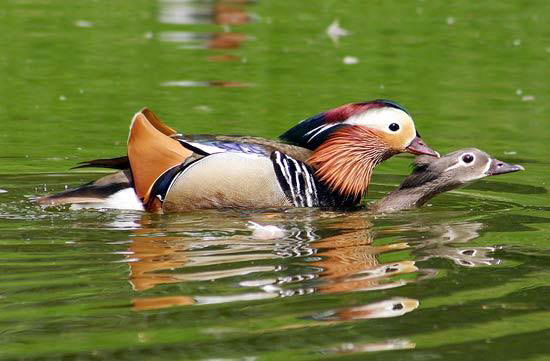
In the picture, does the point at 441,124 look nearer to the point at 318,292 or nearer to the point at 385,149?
the point at 385,149

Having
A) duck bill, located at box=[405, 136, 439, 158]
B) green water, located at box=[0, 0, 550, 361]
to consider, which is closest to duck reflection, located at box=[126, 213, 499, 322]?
green water, located at box=[0, 0, 550, 361]

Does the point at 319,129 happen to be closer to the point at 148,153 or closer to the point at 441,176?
the point at 441,176

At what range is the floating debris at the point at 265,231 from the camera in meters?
7.72

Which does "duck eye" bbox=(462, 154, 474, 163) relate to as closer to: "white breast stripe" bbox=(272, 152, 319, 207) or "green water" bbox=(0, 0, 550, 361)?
"green water" bbox=(0, 0, 550, 361)

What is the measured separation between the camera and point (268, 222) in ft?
26.8

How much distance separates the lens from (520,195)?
9.38 metres

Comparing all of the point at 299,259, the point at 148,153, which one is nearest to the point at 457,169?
the point at 148,153

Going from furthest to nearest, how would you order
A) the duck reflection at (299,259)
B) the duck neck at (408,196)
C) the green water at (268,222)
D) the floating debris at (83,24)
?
1. the floating debris at (83,24)
2. the duck neck at (408,196)
3. the duck reflection at (299,259)
4. the green water at (268,222)

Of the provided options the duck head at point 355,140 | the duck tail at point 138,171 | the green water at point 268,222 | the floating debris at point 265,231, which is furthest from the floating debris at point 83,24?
the floating debris at point 265,231

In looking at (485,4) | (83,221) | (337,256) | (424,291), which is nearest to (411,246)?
(337,256)

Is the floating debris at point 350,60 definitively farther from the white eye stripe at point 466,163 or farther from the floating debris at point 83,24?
the white eye stripe at point 466,163

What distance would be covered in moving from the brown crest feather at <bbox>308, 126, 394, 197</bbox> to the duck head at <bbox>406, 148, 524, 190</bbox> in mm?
257

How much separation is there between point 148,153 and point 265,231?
1008 mm

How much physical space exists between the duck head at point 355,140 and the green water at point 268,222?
39cm
